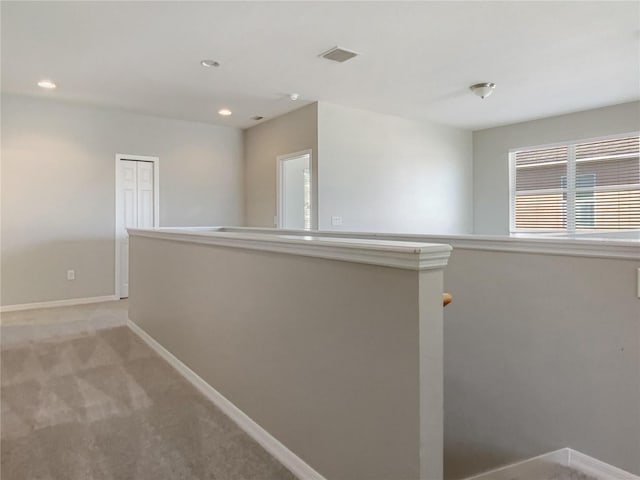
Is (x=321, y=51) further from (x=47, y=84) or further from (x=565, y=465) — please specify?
(x=565, y=465)

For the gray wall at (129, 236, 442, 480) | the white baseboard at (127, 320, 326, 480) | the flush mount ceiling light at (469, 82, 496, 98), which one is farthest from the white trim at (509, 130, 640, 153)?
the white baseboard at (127, 320, 326, 480)

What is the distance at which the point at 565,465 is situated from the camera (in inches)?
80.2

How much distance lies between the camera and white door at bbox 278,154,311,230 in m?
5.99

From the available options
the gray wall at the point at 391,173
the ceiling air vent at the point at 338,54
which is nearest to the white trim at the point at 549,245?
the ceiling air vent at the point at 338,54

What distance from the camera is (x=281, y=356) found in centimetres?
191

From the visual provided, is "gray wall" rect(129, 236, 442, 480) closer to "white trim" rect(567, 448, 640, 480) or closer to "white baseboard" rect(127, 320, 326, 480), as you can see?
"white baseboard" rect(127, 320, 326, 480)

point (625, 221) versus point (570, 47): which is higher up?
point (570, 47)

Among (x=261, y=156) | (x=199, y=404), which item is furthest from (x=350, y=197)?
(x=199, y=404)

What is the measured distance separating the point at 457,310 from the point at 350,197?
3.18 m

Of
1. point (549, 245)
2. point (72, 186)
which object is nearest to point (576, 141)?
point (549, 245)

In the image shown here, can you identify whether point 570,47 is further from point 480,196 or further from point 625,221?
point 480,196

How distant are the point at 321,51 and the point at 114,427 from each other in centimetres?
315

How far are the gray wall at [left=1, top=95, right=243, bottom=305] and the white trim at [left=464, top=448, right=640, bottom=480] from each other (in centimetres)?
523

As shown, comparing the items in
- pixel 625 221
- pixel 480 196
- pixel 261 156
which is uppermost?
pixel 261 156
